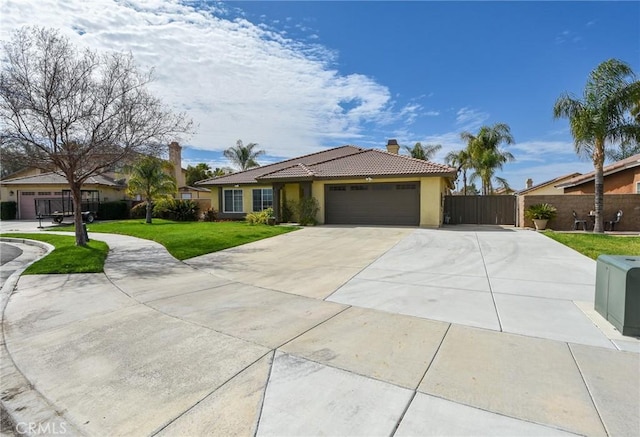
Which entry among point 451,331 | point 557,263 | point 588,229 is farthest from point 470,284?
point 588,229

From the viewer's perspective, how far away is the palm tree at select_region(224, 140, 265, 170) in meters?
41.1

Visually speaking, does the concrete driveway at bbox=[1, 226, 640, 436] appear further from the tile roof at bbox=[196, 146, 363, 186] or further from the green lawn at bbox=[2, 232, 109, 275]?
the tile roof at bbox=[196, 146, 363, 186]

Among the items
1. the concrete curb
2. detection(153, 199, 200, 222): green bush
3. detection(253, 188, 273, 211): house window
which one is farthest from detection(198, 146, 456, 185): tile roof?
the concrete curb

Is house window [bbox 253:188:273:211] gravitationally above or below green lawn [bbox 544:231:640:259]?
above

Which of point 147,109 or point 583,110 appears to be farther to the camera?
point 583,110

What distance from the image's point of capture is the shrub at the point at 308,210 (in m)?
18.9

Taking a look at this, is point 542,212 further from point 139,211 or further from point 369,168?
point 139,211

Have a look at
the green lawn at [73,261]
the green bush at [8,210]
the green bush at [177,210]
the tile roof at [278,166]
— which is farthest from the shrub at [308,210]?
the green bush at [8,210]

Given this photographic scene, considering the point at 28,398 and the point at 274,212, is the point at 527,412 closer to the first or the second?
the point at 28,398

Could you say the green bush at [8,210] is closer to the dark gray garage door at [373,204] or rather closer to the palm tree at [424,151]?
the dark gray garage door at [373,204]

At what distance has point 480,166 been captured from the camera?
100 feet

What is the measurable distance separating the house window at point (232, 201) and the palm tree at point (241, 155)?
17928mm

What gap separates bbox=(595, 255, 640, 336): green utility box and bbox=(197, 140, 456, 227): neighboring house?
42.1ft

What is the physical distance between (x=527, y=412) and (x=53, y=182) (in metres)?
37.1
